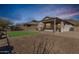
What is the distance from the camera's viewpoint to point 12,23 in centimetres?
179

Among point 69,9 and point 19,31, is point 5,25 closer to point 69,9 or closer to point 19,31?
point 19,31

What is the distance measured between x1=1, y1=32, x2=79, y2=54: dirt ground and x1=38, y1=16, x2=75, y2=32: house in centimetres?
6

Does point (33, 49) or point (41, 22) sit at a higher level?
point (41, 22)

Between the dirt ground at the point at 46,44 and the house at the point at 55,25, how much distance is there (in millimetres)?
56

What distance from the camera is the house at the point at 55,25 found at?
5.87 ft

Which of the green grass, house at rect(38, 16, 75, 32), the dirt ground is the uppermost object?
house at rect(38, 16, 75, 32)

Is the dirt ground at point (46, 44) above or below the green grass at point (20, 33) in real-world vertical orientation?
below

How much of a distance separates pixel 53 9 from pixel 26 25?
0.35m

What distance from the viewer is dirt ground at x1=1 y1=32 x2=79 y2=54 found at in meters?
1.78

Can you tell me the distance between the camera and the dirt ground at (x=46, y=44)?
1782 millimetres

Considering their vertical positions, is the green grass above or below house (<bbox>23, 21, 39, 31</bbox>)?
below

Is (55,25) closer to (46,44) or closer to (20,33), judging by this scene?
(46,44)

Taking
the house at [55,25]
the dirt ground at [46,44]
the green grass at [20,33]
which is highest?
the house at [55,25]

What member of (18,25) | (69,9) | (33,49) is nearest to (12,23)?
(18,25)
